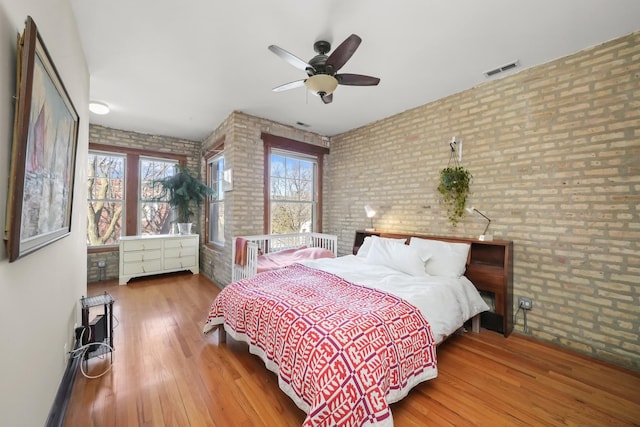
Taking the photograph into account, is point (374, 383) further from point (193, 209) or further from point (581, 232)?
point (193, 209)

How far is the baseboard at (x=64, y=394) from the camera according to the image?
147cm

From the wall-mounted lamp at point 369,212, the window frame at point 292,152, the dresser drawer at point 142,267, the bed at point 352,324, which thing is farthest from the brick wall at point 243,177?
the wall-mounted lamp at point 369,212

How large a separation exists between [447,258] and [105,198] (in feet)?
19.2

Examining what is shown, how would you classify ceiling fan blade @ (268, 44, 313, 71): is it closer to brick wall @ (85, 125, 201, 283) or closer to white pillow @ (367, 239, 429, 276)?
white pillow @ (367, 239, 429, 276)

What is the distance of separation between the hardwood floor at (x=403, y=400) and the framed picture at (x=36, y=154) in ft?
4.02

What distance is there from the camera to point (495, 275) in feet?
8.71

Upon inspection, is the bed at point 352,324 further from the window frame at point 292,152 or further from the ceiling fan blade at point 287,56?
the ceiling fan blade at point 287,56

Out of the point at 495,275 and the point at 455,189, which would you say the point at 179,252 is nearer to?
the point at 455,189

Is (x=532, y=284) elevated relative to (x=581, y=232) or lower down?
lower down

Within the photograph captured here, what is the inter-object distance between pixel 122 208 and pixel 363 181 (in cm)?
465

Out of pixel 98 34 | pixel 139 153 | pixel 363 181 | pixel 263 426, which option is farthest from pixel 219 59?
pixel 139 153

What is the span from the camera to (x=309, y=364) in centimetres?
144

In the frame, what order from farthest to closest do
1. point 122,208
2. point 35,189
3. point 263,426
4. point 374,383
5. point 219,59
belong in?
1. point 122,208
2. point 219,59
3. point 263,426
4. point 374,383
5. point 35,189

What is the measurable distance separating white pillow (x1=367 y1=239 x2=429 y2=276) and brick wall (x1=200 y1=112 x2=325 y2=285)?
77.3 inches
